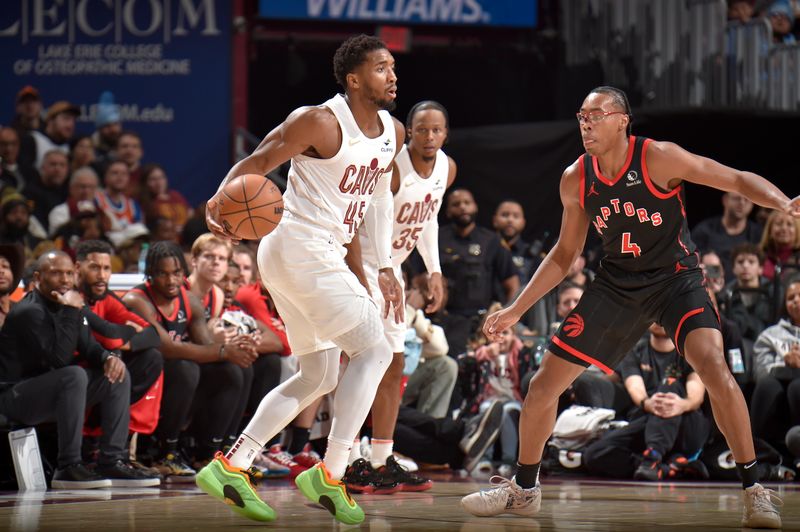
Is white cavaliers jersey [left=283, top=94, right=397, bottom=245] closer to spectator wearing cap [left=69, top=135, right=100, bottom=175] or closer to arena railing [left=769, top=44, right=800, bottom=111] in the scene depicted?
spectator wearing cap [left=69, top=135, right=100, bottom=175]

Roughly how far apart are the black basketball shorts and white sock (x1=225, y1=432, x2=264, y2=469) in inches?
56.3

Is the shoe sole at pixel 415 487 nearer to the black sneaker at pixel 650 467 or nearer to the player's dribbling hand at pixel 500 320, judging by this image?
the player's dribbling hand at pixel 500 320

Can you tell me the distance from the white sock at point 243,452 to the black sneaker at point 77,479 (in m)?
2.14

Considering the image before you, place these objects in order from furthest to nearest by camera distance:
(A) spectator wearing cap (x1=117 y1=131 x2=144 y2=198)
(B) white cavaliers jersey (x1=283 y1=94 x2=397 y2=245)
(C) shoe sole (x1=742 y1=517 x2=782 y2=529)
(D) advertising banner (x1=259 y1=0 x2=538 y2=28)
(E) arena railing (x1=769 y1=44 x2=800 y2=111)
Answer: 1. (D) advertising banner (x1=259 y1=0 x2=538 y2=28)
2. (A) spectator wearing cap (x1=117 y1=131 x2=144 y2=198)
3. (E) arena railing (x1=769 y1=44 x2=800 y2=111)
4. (B) white cavaliers jersey (x1=283 y1=94 x2=397 y2=245)
5. (C) shoe sole (x1=742 y1=517 x2=782 y2=529)

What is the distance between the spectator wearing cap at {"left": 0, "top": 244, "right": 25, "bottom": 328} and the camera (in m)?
7.34

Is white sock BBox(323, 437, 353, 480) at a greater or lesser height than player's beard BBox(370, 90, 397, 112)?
lesser

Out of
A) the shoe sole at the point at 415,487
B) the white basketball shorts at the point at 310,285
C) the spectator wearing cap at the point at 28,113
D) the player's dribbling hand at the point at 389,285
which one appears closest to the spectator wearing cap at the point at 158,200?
the spectator wearing cap at the point at 28,113

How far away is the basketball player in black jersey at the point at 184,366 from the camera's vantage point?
7.64 metres

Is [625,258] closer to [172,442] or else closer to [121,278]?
[172,442]

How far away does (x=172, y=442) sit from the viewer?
7691 mm

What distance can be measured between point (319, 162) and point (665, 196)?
1.57 m

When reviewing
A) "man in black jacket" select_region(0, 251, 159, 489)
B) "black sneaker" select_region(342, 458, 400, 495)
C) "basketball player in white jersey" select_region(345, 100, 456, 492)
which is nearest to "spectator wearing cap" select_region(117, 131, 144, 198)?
"man in black jacket" select_region(0, 251, 159, 489)

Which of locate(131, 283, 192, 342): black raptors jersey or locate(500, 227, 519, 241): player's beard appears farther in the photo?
locate(500, 227, 519, 241): player's beard

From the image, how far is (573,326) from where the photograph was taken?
540 cm
